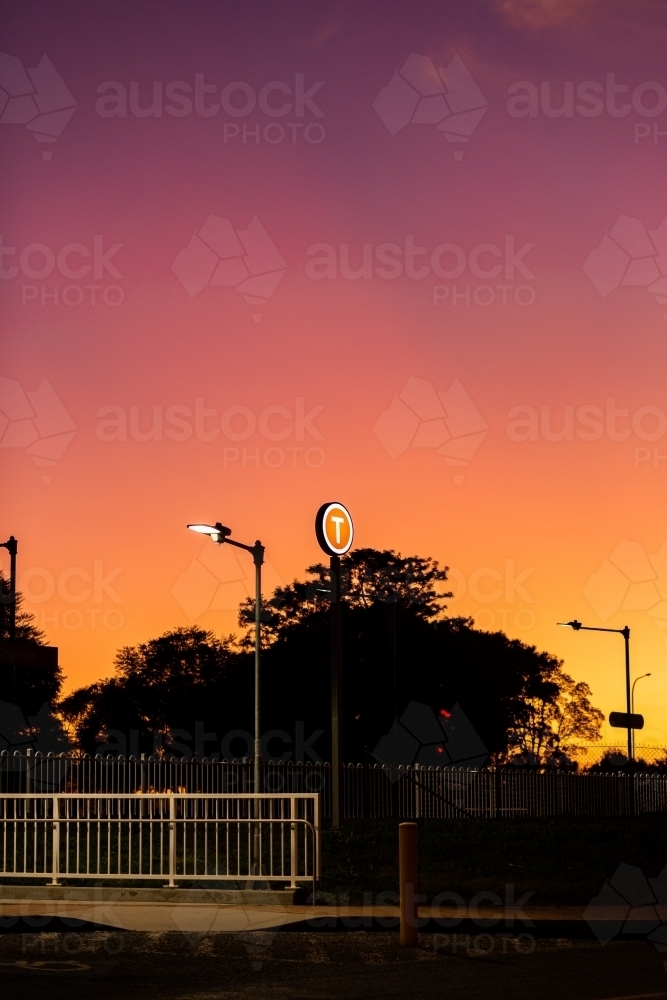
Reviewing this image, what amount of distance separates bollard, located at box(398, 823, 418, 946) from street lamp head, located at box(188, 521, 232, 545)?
11.7 meters

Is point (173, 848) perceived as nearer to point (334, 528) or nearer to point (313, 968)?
point (313, 968)

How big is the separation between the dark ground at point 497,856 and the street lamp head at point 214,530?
6015 mm

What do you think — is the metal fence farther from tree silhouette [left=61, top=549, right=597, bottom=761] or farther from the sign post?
tree silhouette [left=61, top=549, right=597, bottom=761]

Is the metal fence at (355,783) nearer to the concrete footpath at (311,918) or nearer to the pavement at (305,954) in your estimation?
the concrete footpath at (311,918)

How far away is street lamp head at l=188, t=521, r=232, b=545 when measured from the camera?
2381cm

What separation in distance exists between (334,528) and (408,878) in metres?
15.8

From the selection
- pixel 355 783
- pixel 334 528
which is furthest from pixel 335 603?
pixel 355 783

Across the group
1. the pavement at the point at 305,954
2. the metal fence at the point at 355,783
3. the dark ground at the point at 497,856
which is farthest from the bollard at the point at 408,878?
the metal fence at the point at 355,783

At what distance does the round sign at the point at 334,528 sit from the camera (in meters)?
27.6

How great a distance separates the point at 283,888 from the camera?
17.3 metres

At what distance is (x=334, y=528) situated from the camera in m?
28.1

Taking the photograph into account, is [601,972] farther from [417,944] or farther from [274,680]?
[274,680]

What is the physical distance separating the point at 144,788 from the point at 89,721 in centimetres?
5655

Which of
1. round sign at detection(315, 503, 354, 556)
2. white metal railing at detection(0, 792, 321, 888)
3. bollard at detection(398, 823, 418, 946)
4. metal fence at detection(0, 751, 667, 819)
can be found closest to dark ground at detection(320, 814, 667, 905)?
white metal railing at detection(0, 792, 321, 888)
